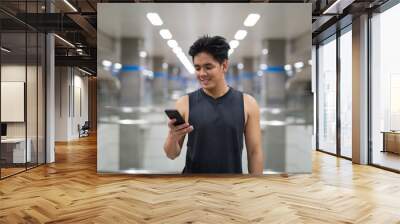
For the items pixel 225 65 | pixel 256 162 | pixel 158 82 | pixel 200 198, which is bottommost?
pixel 200 198

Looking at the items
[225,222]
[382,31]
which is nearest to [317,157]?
[382,31]

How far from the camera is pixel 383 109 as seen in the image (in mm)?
7527

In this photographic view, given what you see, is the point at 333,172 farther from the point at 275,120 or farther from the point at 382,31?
the point at 382,31

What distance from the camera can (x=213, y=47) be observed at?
6414mm

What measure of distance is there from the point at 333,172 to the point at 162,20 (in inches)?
162

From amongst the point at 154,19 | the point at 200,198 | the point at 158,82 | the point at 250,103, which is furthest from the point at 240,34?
the point at 200,198

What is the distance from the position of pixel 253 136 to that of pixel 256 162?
17.6 inches

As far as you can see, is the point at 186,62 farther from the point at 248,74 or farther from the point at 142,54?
the point at 248,74

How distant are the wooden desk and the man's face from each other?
137 inches

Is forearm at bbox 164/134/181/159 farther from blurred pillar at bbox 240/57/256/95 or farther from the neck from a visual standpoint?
blurred pillar at bbox 240/57/256/95

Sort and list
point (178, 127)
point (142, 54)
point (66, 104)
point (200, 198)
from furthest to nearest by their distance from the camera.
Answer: point (66, 104) → point (142, 54) → point (178, 127) → point (200, 198)

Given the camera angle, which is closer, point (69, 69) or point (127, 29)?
point (127, 29)

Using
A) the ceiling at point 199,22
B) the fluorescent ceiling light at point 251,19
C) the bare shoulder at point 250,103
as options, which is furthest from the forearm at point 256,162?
the fluorescent ceiling light at point 251,19

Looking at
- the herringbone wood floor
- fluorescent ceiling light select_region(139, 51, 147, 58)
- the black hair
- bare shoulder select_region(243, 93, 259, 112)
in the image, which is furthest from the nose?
the herringbone wood floor
